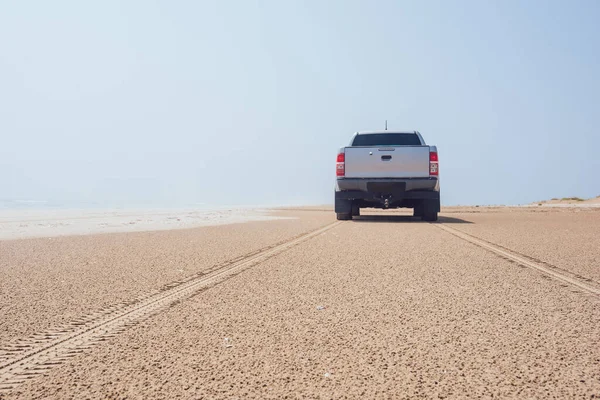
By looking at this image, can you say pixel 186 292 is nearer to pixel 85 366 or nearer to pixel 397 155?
pixel 85 366

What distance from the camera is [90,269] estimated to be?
492 centimetres

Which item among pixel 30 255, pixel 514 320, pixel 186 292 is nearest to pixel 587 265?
pixel 514 320

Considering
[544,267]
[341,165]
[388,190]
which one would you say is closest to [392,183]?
[388,190]

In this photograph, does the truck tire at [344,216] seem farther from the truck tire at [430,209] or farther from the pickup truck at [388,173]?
the truck tire at [430,209]

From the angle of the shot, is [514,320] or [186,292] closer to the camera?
[514,320]

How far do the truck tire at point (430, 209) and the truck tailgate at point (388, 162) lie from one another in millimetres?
938

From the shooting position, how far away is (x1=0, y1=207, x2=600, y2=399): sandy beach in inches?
75.0

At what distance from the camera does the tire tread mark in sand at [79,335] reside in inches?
82.4

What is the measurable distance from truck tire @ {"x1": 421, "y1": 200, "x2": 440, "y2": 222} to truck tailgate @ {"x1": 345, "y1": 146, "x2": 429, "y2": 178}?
3.08ft

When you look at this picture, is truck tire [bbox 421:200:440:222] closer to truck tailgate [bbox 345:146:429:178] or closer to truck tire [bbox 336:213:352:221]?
truck tailgate [bbox 345:146:429:178]

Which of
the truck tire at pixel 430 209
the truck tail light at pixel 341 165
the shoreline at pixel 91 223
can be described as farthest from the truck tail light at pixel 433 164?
the shoreline at pixel 91 223

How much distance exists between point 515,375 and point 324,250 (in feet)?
14.7

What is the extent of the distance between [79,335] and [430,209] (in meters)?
11.4

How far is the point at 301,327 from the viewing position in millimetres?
2734
